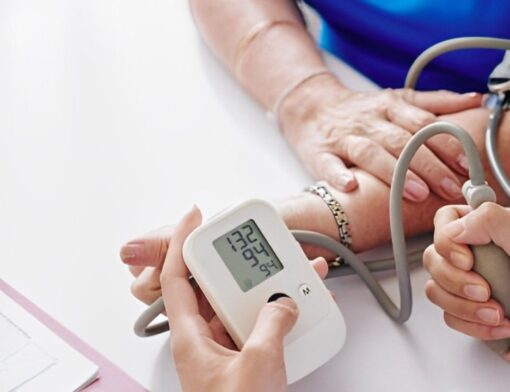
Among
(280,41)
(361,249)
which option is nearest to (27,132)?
(280,41)

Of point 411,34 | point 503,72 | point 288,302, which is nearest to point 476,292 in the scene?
point 288,302

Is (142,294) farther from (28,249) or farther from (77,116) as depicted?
(77,116)

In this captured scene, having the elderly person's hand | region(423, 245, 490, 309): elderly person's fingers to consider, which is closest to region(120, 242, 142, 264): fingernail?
the elderly person's hand

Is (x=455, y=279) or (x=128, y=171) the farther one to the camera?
(x=128, y=171)

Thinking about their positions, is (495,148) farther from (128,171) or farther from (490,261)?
(128,171)

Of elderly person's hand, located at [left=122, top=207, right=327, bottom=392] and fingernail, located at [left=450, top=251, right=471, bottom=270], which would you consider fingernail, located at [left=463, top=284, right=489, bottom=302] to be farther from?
elderly person's hand, located at [left=122, top=207, right=327, bottom=392]

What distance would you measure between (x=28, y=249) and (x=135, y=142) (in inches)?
7.0

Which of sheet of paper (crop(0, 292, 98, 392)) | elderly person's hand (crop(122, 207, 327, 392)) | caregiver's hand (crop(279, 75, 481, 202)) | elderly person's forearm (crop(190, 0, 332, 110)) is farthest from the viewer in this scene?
elderly person's forearm (crop(190, 0, 332, 110))

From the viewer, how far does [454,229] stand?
56 cm

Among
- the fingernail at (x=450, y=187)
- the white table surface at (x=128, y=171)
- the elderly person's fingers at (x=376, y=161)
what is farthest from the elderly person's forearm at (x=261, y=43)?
the fingernail at (x=450, y=187)

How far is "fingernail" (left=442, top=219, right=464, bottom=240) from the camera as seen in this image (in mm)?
554

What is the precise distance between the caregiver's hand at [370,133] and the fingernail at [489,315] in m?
0.16

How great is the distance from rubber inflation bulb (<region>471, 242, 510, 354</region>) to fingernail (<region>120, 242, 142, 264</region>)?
10.7 inches

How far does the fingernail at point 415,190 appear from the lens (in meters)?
0.71
